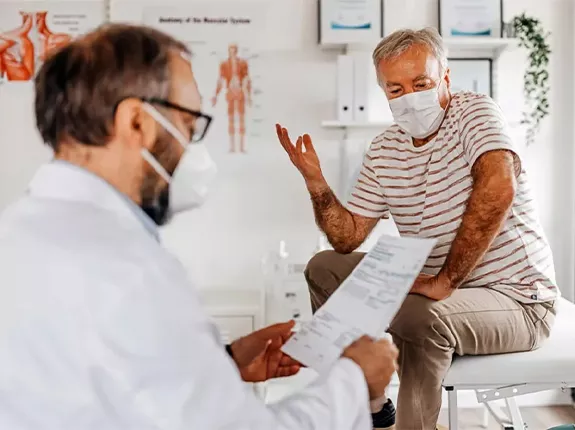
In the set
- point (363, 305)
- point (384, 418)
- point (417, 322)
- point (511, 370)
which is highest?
point (363, 305)

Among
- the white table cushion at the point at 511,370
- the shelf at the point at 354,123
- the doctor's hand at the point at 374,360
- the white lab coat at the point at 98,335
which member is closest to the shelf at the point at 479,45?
the shelf at the point at 354,123

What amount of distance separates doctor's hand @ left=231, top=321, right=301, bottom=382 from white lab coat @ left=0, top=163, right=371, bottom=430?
389 millimetres

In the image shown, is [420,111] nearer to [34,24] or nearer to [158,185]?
[158,185]

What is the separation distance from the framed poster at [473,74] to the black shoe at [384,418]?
57.2 inches

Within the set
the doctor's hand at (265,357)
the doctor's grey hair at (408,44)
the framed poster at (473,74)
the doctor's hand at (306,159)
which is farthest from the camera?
the framed poster at (473,74)

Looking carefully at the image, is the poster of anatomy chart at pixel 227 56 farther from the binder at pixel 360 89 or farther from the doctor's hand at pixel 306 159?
the doctor's hand at pixel 306 159

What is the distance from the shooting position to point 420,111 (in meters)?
1.69

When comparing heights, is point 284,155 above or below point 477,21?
below

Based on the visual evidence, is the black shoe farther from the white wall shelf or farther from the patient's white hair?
the white wall shelf

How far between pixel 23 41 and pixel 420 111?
1824 millimetres

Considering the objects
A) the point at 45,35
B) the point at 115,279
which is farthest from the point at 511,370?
the point at 45,35

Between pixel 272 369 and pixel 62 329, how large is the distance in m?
0.54

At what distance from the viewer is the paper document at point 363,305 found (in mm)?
1058

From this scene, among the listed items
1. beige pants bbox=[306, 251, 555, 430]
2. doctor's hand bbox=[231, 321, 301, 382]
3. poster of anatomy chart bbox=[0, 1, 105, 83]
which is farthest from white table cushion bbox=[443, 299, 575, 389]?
poster of anatomy chart bbox=[0, 1, 105, 83]
